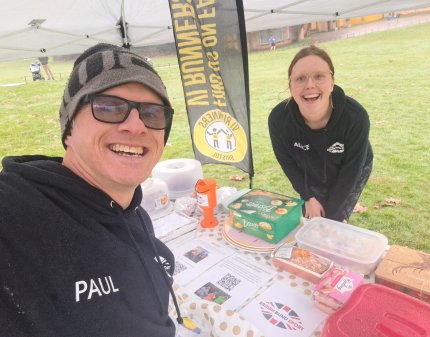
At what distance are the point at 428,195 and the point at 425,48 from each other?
1503 cm

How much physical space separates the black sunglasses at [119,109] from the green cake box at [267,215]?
2.83ft

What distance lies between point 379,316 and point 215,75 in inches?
91.2

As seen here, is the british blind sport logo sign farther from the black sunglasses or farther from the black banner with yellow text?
the black banner with yellow text

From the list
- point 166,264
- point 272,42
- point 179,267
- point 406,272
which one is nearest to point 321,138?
point 406,272

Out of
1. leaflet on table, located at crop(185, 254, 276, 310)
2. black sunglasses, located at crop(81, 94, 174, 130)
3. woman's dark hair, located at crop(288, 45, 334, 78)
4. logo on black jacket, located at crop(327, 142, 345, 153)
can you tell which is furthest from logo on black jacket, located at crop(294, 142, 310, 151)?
black sunglasses, located at crop(81, 94, 174, 130)

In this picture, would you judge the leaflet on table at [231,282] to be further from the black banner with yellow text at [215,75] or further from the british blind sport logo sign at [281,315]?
the black banner with yellow text at [215,75]

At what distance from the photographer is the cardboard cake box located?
128 cm

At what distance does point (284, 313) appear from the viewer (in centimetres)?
132

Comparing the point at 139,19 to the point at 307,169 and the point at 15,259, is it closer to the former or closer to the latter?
the point at 307,169

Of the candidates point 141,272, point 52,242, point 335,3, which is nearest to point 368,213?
point 335,3

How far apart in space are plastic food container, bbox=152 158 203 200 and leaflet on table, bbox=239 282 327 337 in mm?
1319

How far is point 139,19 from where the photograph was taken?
12.3ft

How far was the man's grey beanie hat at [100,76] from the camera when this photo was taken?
1.10 m

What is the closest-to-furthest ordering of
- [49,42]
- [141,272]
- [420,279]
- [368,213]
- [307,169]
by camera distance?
[141,272]
[420,279]
[307,169]
[49,42]
[368,213]
